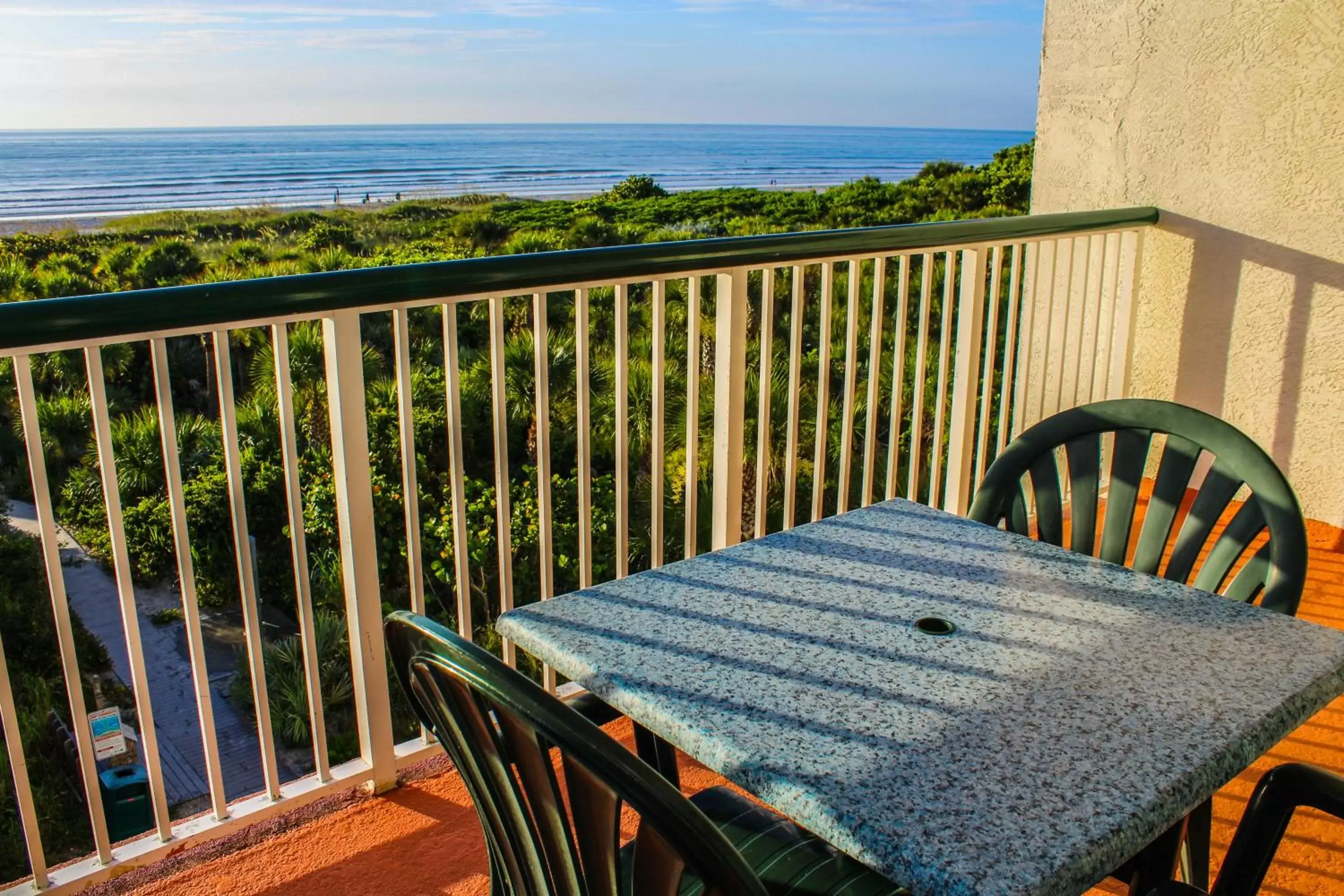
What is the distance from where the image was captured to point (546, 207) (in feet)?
98.8

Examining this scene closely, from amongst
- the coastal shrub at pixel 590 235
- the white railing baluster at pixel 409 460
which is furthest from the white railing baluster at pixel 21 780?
the coastal shrub at pixel 590 235

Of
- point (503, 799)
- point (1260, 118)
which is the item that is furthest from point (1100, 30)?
point (503, 799)

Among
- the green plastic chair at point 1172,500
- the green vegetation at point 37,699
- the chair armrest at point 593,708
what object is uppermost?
the green plastic chair at point 1172,500

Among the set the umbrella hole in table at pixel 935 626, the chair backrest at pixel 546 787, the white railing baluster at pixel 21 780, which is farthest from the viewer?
the white railing baluster at pixel 21 780

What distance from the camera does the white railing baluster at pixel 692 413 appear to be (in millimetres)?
2637

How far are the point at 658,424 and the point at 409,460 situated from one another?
0.66 metres

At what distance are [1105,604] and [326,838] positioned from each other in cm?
163

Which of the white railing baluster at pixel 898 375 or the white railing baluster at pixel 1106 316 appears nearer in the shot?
the white railing baluster at pixel 898 375

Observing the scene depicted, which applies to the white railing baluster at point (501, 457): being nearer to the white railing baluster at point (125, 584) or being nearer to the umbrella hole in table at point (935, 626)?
the white railing baluster at point (125, 584)

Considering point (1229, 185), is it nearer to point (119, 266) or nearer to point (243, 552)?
point (243, 552)

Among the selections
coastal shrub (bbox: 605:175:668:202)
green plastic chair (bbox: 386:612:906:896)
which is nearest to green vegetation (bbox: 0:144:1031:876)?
green plastic chair (bbox: 386:612:906:896)

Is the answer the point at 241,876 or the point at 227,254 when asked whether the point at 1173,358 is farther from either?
the point at 227,254

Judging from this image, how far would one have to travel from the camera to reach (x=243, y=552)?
202 centimetres

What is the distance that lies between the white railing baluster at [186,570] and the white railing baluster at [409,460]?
0.40 m
